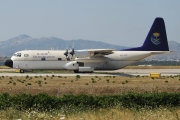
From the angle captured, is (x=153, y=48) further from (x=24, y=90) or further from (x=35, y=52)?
(x=24, y=90)

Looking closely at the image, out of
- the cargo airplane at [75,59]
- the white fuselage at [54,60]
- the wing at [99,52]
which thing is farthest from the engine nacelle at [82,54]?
the wing at [99,52]

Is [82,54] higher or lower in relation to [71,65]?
higher

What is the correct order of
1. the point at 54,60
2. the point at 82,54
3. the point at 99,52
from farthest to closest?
1. the point at 82,54
2. the point at 99,52
3. the point at 54,60

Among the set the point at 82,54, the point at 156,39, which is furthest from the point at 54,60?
the point at 156,39

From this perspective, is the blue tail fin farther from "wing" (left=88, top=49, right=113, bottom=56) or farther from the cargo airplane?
"wing" (left=88, top=49, right=113, bottom=56)

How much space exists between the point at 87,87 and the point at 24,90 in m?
7.46

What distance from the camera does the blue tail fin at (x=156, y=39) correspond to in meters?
68.9

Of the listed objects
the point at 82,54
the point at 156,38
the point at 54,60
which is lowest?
the point at 54,60

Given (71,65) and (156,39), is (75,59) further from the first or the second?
(156,39)

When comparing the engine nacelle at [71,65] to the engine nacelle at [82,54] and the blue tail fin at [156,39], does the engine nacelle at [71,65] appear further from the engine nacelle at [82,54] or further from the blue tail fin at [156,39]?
the blue tail fin at [156,39]

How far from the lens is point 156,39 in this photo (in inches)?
2721

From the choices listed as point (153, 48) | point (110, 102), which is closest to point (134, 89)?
point (110, 102)

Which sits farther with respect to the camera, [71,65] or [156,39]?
[156,39]

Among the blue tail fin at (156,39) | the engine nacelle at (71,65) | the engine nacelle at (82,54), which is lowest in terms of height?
the engine nacelle at (71,65)
